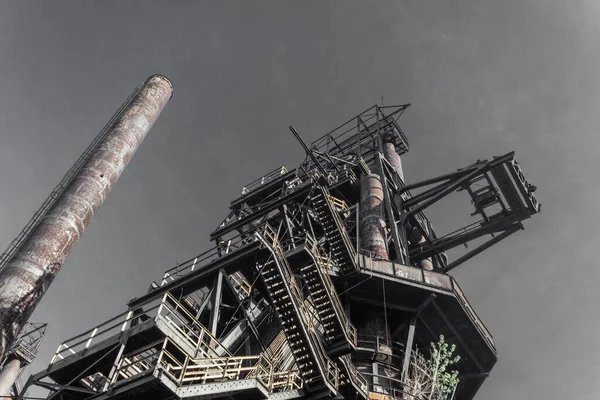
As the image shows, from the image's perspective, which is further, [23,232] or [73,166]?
[73,166]

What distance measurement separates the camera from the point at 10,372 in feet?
98.0

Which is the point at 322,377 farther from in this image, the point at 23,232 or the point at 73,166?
the point at 73,166

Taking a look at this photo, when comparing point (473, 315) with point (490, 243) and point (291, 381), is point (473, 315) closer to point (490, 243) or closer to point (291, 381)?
point (490, 243)

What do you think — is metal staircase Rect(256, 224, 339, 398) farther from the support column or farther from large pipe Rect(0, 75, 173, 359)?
large pipe Rect(0, 75, 173, 359)

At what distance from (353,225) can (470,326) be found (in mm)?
8088

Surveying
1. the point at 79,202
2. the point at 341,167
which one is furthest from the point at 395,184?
the point at 79,202

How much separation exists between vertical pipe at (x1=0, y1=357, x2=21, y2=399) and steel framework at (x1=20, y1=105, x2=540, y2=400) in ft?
41.7

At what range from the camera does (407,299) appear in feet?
71.7

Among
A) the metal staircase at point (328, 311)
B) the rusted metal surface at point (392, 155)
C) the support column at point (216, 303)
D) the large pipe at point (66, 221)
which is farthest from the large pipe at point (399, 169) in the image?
the large pipe at point (66, 221)

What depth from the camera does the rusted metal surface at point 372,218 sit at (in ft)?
82.0

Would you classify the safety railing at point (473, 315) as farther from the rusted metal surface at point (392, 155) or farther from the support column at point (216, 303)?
the rusted metal surface at point (392, 155)

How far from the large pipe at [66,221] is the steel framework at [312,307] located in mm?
5027

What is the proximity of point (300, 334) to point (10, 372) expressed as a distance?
21.8 metres

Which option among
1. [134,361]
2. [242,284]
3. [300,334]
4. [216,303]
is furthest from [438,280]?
[134,361]
